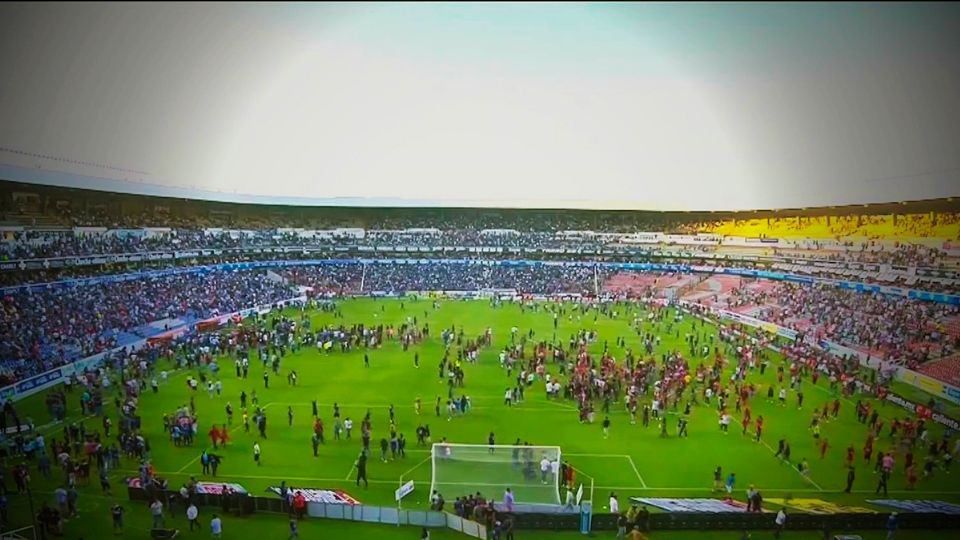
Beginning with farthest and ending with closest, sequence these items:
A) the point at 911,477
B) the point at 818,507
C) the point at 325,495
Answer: the point at 911,477 → the point at 325,495 → the point at 818,507

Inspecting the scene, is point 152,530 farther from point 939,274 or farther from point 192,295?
point 939,274

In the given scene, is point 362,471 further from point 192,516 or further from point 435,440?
point 192,516

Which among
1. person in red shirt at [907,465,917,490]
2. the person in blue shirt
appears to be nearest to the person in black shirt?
the person in blue shirt

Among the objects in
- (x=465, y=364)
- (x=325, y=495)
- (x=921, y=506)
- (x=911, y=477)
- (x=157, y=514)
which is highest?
(x=911, y=477)

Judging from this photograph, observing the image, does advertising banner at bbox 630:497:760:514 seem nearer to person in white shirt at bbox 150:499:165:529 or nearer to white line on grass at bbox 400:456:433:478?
white line on grass at bbox 400:456:433:478

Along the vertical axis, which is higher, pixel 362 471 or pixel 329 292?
pixel 329 292

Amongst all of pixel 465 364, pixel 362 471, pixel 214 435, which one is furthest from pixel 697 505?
pixel 465 364

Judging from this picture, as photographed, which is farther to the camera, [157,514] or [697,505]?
[697,505]
